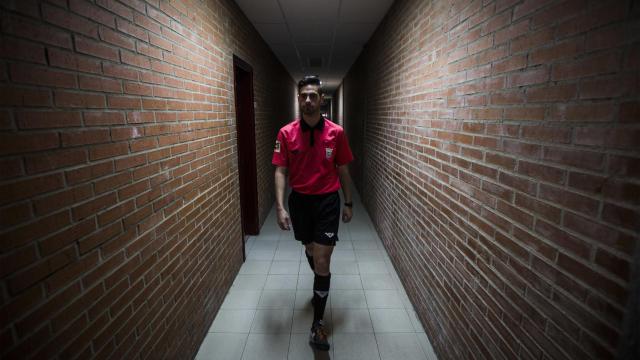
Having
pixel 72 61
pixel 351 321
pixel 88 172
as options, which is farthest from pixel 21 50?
pixel 351 321

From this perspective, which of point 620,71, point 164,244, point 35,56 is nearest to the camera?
point 620,71

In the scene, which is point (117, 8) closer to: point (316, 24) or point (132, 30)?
point (132, 30)

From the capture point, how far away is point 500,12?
4.57 feet

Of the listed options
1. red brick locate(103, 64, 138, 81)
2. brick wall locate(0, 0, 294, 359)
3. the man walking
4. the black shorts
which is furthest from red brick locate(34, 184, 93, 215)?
the black shorts

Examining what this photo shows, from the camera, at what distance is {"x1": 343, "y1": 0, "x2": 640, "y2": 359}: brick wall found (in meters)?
0.87

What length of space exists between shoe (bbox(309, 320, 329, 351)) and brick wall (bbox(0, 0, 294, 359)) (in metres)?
0.83

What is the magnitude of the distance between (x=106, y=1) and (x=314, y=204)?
173cm

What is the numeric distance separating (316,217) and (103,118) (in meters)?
1.58

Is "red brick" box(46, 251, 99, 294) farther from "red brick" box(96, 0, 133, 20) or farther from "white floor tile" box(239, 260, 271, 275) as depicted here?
"white floor tile" box(239, 260, 271, 275)

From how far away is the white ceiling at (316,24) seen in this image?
341cm

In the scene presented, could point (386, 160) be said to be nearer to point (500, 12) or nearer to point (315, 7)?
point (315, 7)

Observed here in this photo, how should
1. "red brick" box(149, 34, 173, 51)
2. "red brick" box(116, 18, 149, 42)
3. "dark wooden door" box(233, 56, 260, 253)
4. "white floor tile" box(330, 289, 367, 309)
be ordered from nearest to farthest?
"red brick" box(116, 18, 149, 42) → "red brick" box(149, 34, 173, 51) → "white floor tile" box(330, 289, 367, 309) → "dark wooden door" box(233, 56, 260, 253)

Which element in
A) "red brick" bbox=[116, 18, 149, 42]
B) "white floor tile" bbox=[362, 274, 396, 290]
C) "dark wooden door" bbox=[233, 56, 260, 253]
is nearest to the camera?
"red brick" bbox=[116, 18, 149, 42]

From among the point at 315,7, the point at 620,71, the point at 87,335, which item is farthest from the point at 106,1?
the point at 315,7
